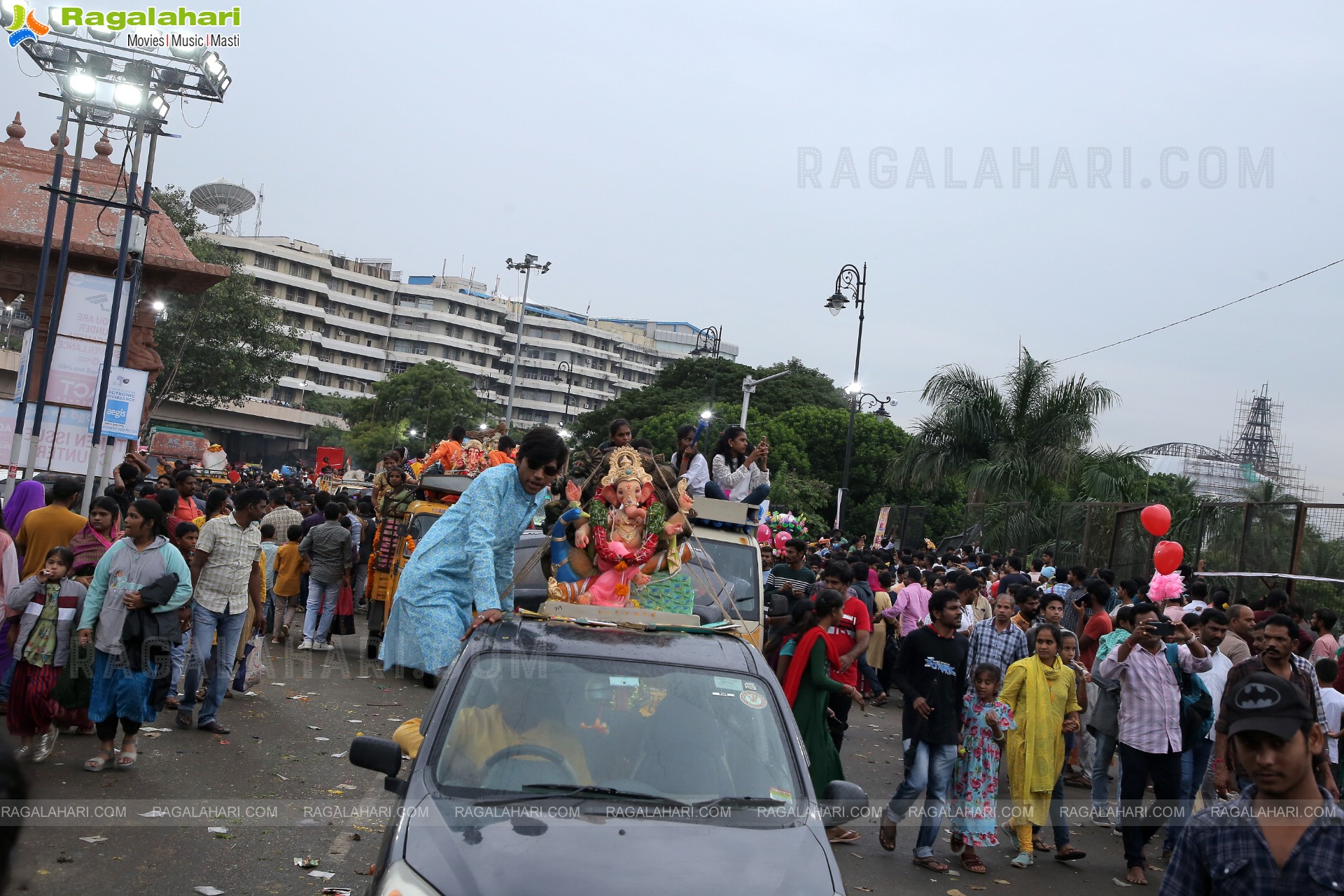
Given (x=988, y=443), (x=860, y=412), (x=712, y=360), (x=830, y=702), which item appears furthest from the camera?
(x=712, y=360)

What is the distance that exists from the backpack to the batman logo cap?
5.67 m

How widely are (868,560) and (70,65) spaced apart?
13.0 m

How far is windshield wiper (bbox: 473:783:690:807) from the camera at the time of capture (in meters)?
4.10

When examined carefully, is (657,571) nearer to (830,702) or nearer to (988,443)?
(830,702)

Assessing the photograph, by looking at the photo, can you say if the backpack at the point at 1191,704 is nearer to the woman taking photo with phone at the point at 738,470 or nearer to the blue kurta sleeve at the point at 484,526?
the woman taking photo with phone at the point at 738,470

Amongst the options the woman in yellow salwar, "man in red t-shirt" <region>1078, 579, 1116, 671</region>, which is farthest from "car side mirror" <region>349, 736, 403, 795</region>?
"man in red t-shirt" <region>1078, 579, 1116, 671</region>

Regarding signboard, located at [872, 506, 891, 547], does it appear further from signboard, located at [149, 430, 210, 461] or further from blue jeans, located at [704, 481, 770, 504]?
signboard, located at [149, 430, 210, 461]

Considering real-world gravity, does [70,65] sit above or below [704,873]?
above

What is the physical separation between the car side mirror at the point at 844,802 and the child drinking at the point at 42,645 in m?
5.48

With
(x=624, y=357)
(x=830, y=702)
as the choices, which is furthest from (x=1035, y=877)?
(x=624, y=357)

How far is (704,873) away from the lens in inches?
145

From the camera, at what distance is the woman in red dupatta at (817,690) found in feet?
25.3

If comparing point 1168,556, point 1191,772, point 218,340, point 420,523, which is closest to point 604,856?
point 1191,772

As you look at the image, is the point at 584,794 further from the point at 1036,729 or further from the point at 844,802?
the point at 1036,729
